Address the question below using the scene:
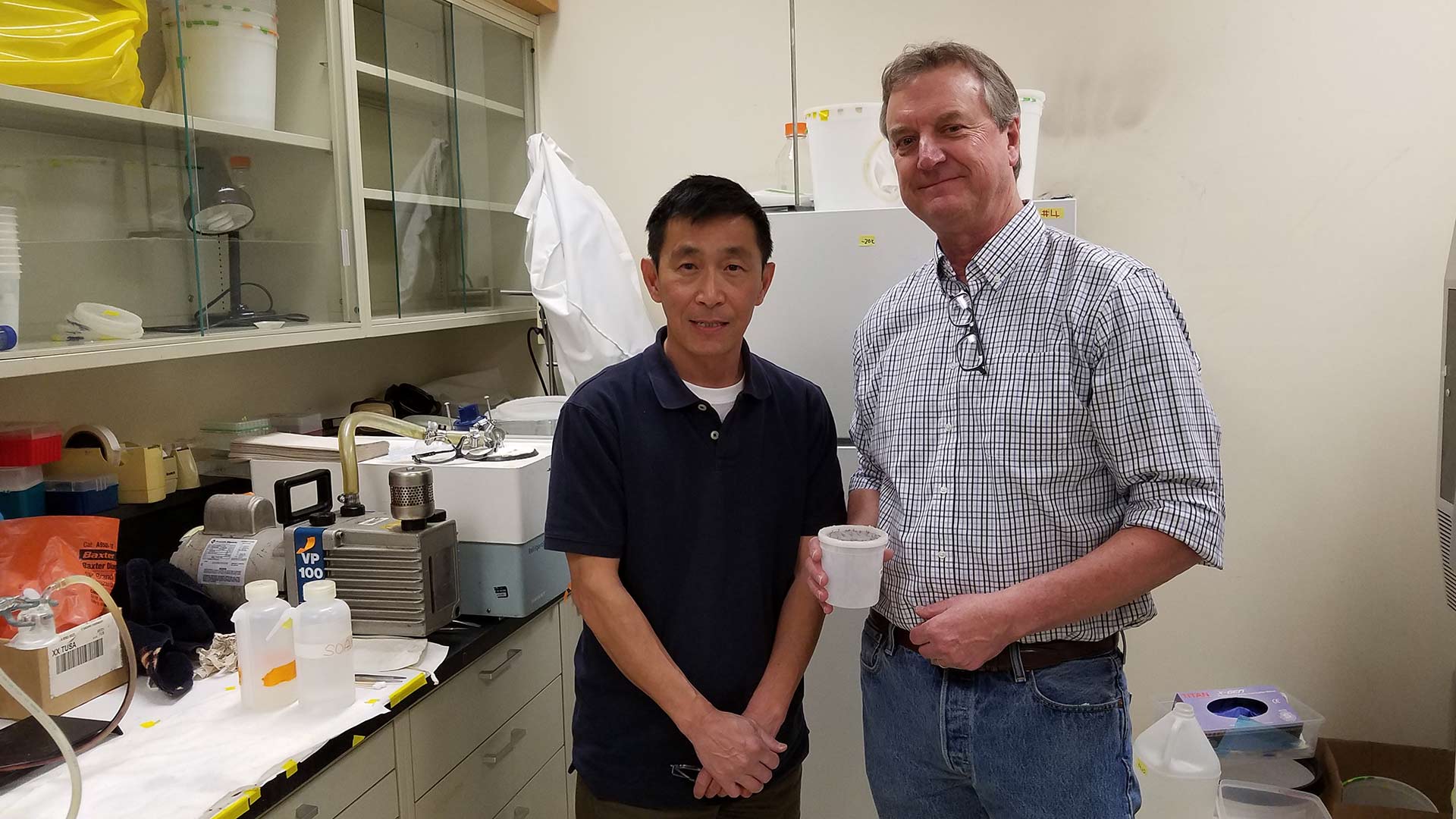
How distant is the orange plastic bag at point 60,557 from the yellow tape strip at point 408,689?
1.68 ft

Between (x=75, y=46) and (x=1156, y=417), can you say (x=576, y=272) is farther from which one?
(x=1156, y=417)

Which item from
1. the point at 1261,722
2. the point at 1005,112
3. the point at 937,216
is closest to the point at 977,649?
the point at 937,216

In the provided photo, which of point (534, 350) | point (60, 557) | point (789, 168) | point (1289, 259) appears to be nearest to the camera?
point (60, 557)

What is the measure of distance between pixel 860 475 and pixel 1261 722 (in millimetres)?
1593

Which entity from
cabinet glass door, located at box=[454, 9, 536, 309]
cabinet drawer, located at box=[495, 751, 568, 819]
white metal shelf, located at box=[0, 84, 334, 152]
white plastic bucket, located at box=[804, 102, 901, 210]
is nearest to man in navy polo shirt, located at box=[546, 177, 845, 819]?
cabinet drawer, located at box=[495, 751, 568, 819]

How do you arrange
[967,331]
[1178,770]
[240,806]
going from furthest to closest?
[1178,770], [967,331], [240,806]

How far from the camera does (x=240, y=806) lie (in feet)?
4.05

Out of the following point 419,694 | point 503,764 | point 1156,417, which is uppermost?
point 1156,417

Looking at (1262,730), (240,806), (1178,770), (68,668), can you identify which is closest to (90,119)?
(68,668)

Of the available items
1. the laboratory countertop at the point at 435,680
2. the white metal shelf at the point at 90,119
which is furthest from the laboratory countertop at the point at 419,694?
the white metal shelf at the point at 90,119

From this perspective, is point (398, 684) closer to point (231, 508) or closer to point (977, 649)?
point (231, 508)

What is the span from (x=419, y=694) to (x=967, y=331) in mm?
1134

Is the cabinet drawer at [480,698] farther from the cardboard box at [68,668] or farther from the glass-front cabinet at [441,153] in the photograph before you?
the glass-front cabinet at [441,153]

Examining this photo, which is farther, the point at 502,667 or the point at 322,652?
the point at 502,667
